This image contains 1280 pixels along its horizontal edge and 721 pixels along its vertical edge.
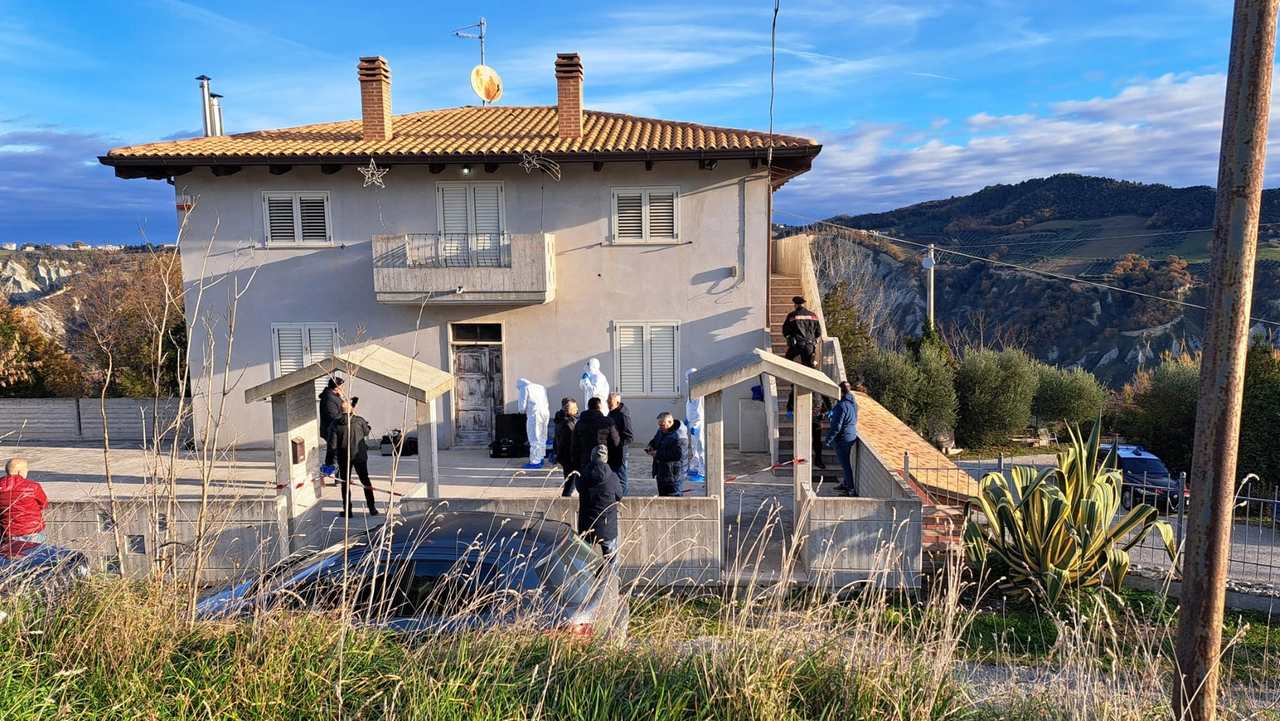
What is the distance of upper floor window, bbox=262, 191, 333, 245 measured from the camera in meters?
17.0

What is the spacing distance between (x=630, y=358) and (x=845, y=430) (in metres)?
6.02

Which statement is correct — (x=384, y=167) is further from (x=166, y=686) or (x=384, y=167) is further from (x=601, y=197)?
(x=166, y=686)

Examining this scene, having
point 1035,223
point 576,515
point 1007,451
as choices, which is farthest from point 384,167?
point 1035,223

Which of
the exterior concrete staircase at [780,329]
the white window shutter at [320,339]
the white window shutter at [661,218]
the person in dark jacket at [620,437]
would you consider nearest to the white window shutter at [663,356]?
the white window shutter at [661,218]

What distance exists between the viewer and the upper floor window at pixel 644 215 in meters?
16.9

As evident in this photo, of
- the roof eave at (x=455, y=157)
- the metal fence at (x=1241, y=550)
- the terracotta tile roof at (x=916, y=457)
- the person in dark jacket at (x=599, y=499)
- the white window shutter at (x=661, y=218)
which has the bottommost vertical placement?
the metal fence at (x=1241, y=550)

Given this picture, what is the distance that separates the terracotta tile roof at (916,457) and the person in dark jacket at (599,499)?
15.0ft

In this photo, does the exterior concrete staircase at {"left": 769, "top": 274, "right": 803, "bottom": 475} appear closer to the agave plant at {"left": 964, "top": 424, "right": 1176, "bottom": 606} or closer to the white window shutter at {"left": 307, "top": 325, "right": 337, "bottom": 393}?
the agave plant at {"left": 964, "top": 424, "right": 1176, "bottom": 606}

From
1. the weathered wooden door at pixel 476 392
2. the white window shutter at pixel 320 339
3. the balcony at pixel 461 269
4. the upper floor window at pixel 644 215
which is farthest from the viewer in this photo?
the weathered wooden door at pixel 476 392

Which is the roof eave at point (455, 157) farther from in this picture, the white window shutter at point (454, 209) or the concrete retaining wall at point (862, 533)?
the concrete retaining wall at point (862, 533)

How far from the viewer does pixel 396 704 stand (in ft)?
13.4

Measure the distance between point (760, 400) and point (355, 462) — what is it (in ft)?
26.8

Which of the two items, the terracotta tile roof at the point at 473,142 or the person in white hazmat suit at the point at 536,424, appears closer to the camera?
the person in white hazmat suit at the point at 536,424

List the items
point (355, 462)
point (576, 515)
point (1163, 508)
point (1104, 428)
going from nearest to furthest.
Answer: point (576, 515) < point (355, 462) < point (1163, 508) < point (1104, 428)
